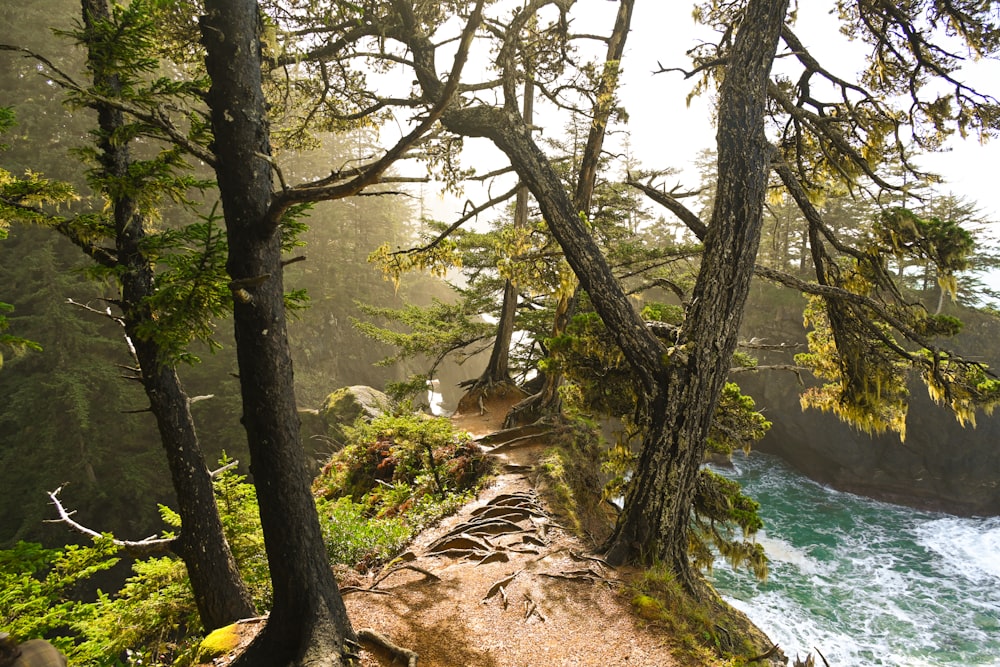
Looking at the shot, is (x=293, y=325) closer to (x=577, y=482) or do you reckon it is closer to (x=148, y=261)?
(x=577, y=482)

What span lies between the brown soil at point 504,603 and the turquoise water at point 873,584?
8.19 m

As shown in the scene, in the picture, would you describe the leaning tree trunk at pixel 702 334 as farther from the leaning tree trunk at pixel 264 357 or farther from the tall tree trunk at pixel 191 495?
the tall tree trunk at pixel 191 495

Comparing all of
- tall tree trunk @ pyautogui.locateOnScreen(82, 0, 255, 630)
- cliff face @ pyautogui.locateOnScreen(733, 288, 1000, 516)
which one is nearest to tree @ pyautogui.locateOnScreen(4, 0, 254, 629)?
tall tree trunk @ pyautogui.locateOnScreen(82, 0, 255, 630)

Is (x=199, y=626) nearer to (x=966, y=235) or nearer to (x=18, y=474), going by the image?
(x=966, y=235)

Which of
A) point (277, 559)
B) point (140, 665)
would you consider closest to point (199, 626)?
point (140, 665)

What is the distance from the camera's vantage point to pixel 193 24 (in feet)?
16.1

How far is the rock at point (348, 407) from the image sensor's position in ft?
59.5

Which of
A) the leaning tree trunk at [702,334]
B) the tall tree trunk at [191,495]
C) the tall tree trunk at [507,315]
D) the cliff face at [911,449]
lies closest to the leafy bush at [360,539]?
the tall tree trunk at [191,495]

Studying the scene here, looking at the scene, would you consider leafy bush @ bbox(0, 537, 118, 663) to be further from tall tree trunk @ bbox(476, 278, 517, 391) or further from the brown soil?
tall tree trunk @ bbox(476, 278, 517, 391)

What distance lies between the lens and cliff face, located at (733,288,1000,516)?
1755cm

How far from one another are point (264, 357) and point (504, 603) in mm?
3453

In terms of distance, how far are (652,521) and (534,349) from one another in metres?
9.51

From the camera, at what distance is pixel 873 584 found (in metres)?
12.9

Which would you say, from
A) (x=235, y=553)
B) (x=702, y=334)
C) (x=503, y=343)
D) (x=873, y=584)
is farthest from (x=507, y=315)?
(x=873, y=584)
